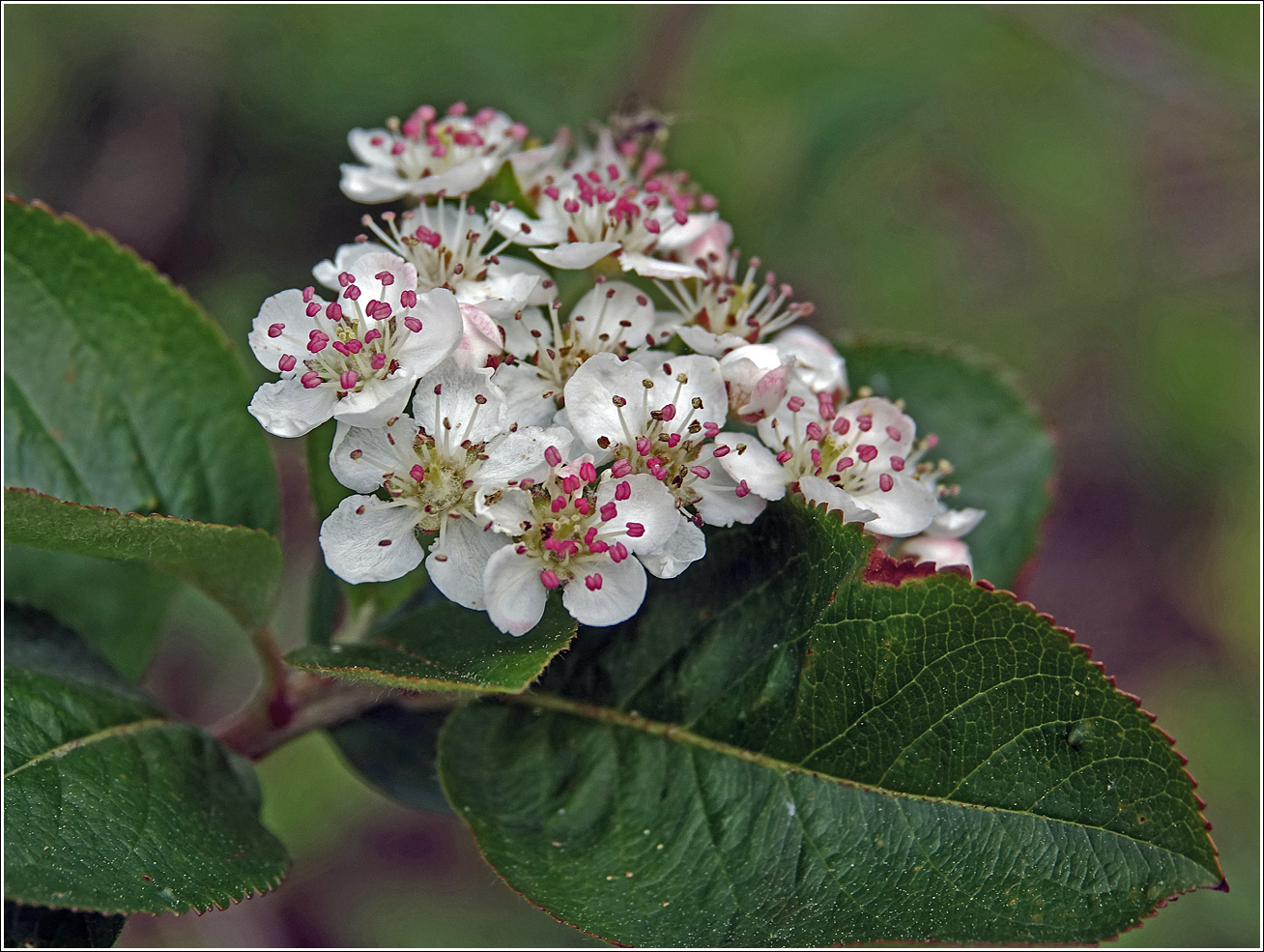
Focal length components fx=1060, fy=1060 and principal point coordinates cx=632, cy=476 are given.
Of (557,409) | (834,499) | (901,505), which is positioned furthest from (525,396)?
(901,505)

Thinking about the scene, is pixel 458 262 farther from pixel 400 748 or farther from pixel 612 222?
pixel 400 748

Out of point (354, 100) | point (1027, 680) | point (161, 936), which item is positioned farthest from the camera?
point (354, 100)

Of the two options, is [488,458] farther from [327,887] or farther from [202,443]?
[327,887]

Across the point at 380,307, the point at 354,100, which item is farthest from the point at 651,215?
the point at 354,100

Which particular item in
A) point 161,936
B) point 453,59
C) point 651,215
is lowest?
point 161,936

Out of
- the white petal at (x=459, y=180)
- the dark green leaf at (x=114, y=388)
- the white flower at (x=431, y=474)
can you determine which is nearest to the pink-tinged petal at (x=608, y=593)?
the white flower at (x=431, y=474)

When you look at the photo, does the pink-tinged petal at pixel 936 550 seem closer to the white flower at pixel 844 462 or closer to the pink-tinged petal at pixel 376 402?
the white flower at pixel 844 462

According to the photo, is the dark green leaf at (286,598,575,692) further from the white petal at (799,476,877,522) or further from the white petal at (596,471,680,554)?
the white petal at (799,476,877,522)
